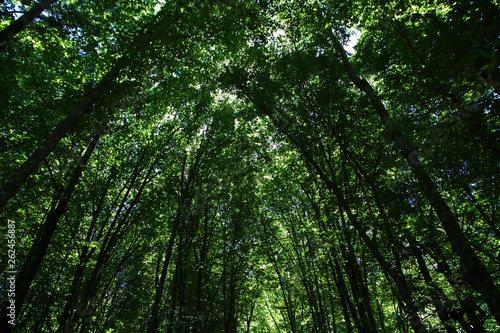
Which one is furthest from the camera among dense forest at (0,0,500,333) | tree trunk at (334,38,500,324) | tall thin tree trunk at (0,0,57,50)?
tall thin tree trunk at (0,0,57,50)

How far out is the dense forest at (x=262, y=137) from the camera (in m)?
3.56

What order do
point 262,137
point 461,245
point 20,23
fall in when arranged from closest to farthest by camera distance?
point 461,245 < point 20,23 < point 262,137

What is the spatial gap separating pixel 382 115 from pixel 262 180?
7.38 m

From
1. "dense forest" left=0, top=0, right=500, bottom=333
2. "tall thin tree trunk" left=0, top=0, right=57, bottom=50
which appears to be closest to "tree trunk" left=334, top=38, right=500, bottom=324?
"dense forest" left=0, top=0, right=500, bottom=333

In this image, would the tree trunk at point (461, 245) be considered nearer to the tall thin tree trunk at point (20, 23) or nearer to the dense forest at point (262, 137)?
the dense forest at point (262, 137)

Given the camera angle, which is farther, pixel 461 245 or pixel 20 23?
pixel 20 23

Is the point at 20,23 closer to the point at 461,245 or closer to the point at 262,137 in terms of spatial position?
the point at 262,137

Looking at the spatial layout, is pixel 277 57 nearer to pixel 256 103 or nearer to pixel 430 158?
pixel 256 103

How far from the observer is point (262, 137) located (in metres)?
10.0

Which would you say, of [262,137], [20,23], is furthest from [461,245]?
[20,23]

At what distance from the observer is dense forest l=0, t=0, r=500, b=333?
11.7 feet

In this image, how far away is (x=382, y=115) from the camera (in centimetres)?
477

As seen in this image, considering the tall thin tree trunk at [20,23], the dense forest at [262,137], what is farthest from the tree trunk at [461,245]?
the tall thin tree trunk at [20,23]

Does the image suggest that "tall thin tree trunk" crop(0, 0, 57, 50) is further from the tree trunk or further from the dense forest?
the tree trunk
